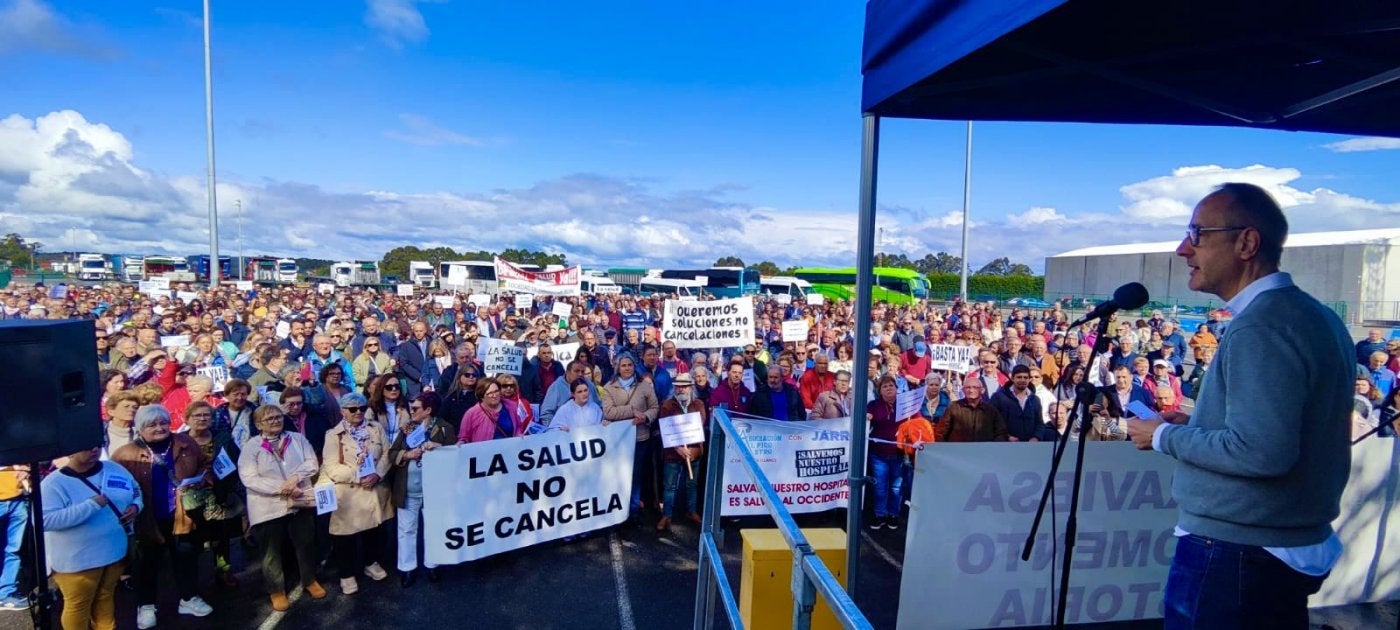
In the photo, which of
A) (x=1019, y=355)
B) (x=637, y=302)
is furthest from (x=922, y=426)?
(x=637, y=302)

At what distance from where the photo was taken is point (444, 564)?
550cm

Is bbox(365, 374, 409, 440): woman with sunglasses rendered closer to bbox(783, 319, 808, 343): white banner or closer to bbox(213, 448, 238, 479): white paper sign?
bbox(213, 448, 238, 479): white paper sign

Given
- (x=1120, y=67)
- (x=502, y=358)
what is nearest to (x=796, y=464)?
(x=502, y=358)

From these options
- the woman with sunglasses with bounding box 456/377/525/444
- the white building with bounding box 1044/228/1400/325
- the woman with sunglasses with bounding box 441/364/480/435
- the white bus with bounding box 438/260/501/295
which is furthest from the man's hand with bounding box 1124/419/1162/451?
the white bus with bounding box 438/260/501/295

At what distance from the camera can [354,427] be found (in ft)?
17.8

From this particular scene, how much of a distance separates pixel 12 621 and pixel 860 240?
6.22 meters

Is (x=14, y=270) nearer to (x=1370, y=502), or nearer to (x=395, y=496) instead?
(x=395, y=496)

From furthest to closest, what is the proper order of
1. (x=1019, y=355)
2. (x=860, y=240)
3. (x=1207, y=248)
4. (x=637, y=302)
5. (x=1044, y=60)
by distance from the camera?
(x=637, y=302), (x=1019, y=355), (x=860, y=240), (x=1044, y=60), (x=1207, y=248)

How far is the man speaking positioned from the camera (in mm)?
1686

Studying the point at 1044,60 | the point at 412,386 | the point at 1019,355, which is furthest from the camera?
the point at 1019,355

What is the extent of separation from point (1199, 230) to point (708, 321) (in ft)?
28.9

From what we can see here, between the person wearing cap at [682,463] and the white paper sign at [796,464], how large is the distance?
0.35 meters

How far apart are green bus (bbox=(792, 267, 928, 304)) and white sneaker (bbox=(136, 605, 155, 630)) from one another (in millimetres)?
34575

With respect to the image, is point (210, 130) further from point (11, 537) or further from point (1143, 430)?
point (1143, 430)
